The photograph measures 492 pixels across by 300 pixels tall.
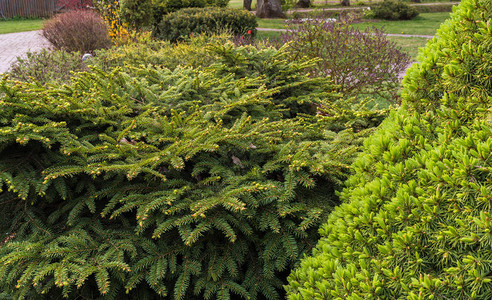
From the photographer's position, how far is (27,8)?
24188 mm

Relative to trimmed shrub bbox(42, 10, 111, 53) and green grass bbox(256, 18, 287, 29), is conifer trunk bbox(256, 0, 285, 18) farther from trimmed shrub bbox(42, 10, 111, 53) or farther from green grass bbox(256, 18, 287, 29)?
trimmed shrub bbox(42, 10, 111, 53)

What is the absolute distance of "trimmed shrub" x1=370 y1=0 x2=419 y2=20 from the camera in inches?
866

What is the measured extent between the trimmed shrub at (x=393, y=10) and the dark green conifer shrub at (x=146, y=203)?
2292cm

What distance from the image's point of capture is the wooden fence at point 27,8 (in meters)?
23.5

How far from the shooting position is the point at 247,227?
199 centimetres

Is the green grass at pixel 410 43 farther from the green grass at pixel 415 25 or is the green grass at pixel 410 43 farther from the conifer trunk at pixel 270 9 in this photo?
the conifer trunk at pixel 270 9

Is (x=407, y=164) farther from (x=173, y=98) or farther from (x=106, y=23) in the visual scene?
(x=106, y=23)

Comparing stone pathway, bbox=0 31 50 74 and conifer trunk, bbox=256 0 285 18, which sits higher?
conifer trunk, bbox=256 0 285 18

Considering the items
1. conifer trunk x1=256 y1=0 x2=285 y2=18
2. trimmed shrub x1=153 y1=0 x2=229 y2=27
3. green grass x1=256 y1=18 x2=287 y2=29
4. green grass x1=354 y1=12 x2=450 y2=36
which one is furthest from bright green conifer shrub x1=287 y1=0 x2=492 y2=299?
conifer trunk x1=256 y1=0 x2=285 y2=18

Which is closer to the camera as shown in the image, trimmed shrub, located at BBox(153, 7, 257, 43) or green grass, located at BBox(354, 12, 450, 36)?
trimmed shrub, located at BBox(153, 7, 257, 43)

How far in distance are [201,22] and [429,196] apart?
10596 mm

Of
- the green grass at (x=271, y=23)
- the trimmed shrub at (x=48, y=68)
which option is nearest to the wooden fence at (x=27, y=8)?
the green grass at (x=271, y=23)

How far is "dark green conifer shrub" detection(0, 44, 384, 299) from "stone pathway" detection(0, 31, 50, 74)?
9625 millimetres

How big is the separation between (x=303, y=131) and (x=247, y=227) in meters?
1.17
